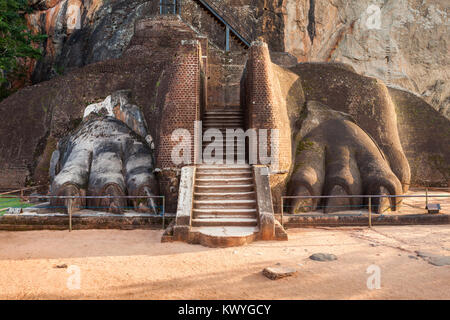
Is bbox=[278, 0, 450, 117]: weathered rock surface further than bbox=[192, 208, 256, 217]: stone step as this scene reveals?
Yes

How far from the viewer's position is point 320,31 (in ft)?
72.7

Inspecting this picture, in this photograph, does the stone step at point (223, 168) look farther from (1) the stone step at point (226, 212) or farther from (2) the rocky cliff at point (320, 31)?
(2) the rocky cliff at point (320, 31)

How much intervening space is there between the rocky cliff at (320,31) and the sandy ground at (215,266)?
1505cm

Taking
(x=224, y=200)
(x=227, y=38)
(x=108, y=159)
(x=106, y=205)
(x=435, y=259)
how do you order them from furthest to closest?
(x=227, y=38), (x=108, y=159), (x=106, y=205), (x=224, y=200), (x=435, y=259)

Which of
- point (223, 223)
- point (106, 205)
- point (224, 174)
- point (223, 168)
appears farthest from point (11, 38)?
point (223, 223)

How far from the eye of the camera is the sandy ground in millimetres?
4957

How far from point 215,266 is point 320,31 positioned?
19289mm

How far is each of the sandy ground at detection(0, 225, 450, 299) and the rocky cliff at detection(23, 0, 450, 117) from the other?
15.0 metres

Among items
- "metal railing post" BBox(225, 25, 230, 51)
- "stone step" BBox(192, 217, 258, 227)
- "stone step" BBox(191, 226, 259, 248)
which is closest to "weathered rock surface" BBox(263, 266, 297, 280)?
"stone step" BBox(191, 226, 259, 248)

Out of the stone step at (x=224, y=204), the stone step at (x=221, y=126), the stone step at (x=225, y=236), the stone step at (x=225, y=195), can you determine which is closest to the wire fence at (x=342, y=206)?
the stone step at (x=225, y=195)

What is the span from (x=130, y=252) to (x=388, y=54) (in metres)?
21.8

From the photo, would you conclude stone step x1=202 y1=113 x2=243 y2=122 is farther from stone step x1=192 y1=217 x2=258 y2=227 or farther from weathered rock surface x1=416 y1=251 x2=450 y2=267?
weathered rock surface x1=416 y1=251 x2=450 y2=267

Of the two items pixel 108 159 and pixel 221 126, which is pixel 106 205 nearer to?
pixel 108 159

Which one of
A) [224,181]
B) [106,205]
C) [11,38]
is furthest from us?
[11,38]
